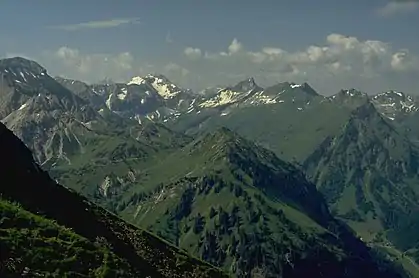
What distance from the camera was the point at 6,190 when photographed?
113 metres

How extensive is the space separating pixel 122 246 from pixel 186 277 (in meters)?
13.7

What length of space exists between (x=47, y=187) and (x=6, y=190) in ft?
31.4

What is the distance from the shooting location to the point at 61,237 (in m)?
101

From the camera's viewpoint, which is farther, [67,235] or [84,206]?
[84,206]

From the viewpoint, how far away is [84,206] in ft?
407

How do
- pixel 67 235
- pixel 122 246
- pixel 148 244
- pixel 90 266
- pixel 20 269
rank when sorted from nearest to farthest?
pixel 20 269 < pixel 90 266 < pixel 67 235 < pixel 122 246 < pixel 148 244

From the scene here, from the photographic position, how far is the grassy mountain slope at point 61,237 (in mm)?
91188

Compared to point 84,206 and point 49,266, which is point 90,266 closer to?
point 49,266

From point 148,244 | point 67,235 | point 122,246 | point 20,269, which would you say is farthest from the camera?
point 148,244

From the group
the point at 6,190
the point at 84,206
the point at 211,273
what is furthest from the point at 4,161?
the point at 211,273

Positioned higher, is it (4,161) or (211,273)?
(4,161)

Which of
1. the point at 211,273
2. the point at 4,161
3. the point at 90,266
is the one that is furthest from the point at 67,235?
the point at 211,273

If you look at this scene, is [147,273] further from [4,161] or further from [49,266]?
[4,161]

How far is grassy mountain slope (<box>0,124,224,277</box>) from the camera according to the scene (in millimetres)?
91188
